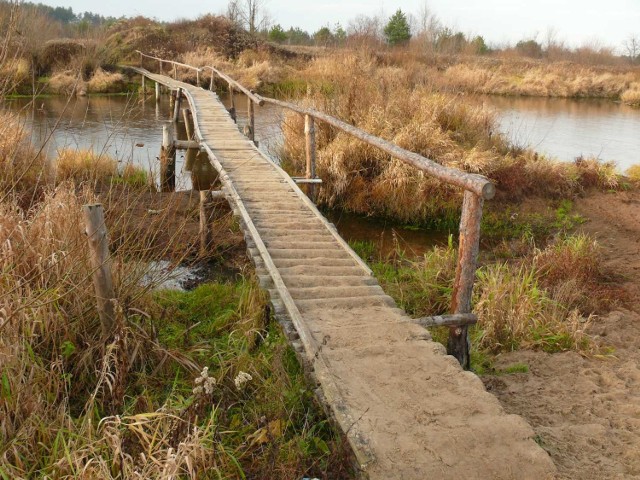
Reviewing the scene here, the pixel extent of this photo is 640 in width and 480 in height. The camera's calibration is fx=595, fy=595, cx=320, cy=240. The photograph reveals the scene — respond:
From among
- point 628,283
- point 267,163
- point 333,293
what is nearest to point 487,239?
point 628,283

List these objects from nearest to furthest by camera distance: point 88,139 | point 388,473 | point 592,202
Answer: point 388,473 → point 592,202 → point 88,139

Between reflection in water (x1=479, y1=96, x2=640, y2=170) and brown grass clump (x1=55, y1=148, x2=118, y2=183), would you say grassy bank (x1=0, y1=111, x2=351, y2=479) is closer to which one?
brown grass clump (x1=55, y1=148, x2=118, y2=183)

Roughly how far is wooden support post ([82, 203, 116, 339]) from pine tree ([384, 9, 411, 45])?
42833 millimetres

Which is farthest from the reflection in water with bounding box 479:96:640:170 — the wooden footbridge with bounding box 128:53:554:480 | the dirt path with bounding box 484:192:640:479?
the wooden footbridge with bounding box 128:53:554:480

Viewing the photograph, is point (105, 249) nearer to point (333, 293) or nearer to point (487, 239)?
point (333, 293)

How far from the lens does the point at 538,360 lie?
4.46 meters

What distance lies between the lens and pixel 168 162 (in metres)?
10.2

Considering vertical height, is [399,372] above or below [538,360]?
above

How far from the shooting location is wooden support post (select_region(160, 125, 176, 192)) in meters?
10.1

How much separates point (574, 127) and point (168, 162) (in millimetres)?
12582

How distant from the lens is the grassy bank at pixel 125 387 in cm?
272

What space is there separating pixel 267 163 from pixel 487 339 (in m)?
4.21

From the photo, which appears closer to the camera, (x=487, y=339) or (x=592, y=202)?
(x=487, y=339)

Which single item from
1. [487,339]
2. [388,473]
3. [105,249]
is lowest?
[487,339]
